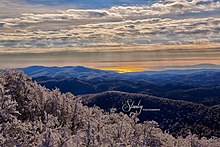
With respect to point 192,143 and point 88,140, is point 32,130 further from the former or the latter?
point 192,143

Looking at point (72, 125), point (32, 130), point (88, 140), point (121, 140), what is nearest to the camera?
point (88, 140)

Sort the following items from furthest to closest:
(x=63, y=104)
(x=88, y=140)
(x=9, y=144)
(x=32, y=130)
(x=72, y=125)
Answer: (x=63, y=104)
(x=72, y=125)
(x=32, y=130)
(x=88, y=140)
(x=9, y=144)

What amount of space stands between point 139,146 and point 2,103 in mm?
23494

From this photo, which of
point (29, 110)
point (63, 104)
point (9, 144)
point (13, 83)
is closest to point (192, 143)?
point (63, 104)

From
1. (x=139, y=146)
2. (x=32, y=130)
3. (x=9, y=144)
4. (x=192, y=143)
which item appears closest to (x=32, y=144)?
(x=9, y=144)

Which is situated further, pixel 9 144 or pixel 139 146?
pixel 139 146

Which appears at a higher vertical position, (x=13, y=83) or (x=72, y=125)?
(x=13, y=83)

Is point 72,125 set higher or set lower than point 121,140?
lower

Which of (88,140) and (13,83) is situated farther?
(13,83)

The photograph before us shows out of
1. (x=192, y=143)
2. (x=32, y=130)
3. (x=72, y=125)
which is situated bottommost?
(x=192, y=143)

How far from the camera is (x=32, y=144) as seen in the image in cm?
4116

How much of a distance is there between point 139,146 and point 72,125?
93.5ft

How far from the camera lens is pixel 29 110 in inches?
2660

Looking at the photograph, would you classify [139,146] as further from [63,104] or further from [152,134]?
[63,104]
